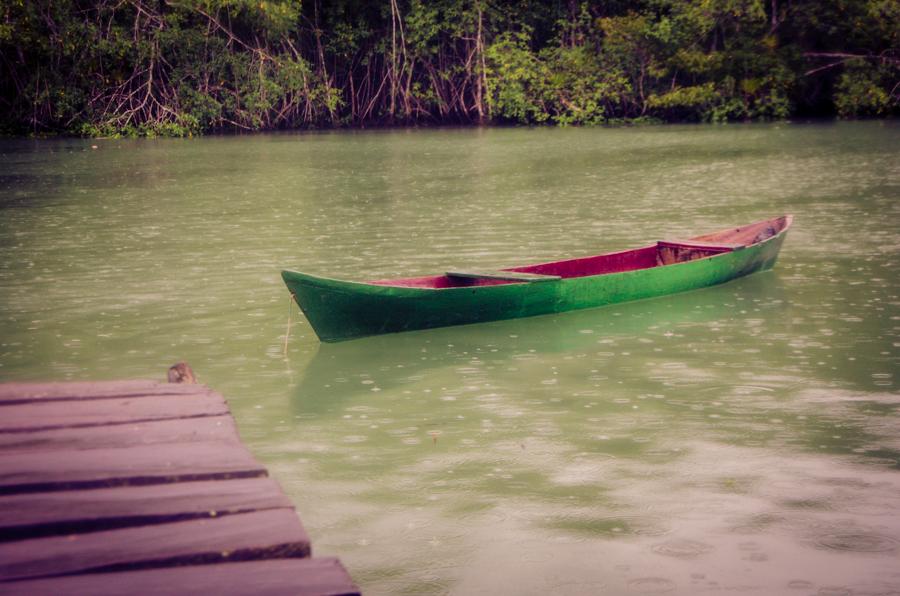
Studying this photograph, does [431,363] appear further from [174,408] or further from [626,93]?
[626,93]

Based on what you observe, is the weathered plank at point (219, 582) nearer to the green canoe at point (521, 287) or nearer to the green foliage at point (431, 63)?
the green canoe at point (521, 287)

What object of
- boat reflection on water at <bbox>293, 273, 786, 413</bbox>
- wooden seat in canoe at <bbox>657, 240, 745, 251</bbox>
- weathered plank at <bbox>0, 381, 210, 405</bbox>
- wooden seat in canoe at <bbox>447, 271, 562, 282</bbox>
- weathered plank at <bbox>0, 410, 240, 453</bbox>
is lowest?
boat reflection on water at <bbox>293, 273, 786, 413</bbox>

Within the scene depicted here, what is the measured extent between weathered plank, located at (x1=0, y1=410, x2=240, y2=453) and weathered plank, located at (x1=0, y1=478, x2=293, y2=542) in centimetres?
32

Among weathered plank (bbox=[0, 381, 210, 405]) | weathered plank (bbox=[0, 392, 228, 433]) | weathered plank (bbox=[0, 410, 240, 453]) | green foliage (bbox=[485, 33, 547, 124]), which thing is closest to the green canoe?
weathered plank (bbox=[0, 381, 210, 405])

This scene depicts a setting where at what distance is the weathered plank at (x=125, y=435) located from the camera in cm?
268

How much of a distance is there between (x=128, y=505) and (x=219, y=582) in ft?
1.36

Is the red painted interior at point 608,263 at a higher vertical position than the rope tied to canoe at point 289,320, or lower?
higher

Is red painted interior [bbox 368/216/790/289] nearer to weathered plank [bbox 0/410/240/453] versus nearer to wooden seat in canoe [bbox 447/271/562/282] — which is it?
wooden seat in canoe [bbox 447/271/562/282]

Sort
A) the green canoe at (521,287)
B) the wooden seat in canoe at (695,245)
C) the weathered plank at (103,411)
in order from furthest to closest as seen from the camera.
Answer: the wooden seat in canoe at (695,245), the green canoe at (521,287), the weathered plank at (103,411)

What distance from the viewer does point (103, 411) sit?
116 inches

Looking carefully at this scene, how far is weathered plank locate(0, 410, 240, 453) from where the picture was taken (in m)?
2.68

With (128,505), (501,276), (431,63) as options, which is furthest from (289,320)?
(431,63)

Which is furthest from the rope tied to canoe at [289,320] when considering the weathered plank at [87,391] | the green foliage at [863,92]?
the green foliage at [863,92]

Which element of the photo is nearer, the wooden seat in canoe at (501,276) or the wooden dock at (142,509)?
the wooden dock at (142,509)
